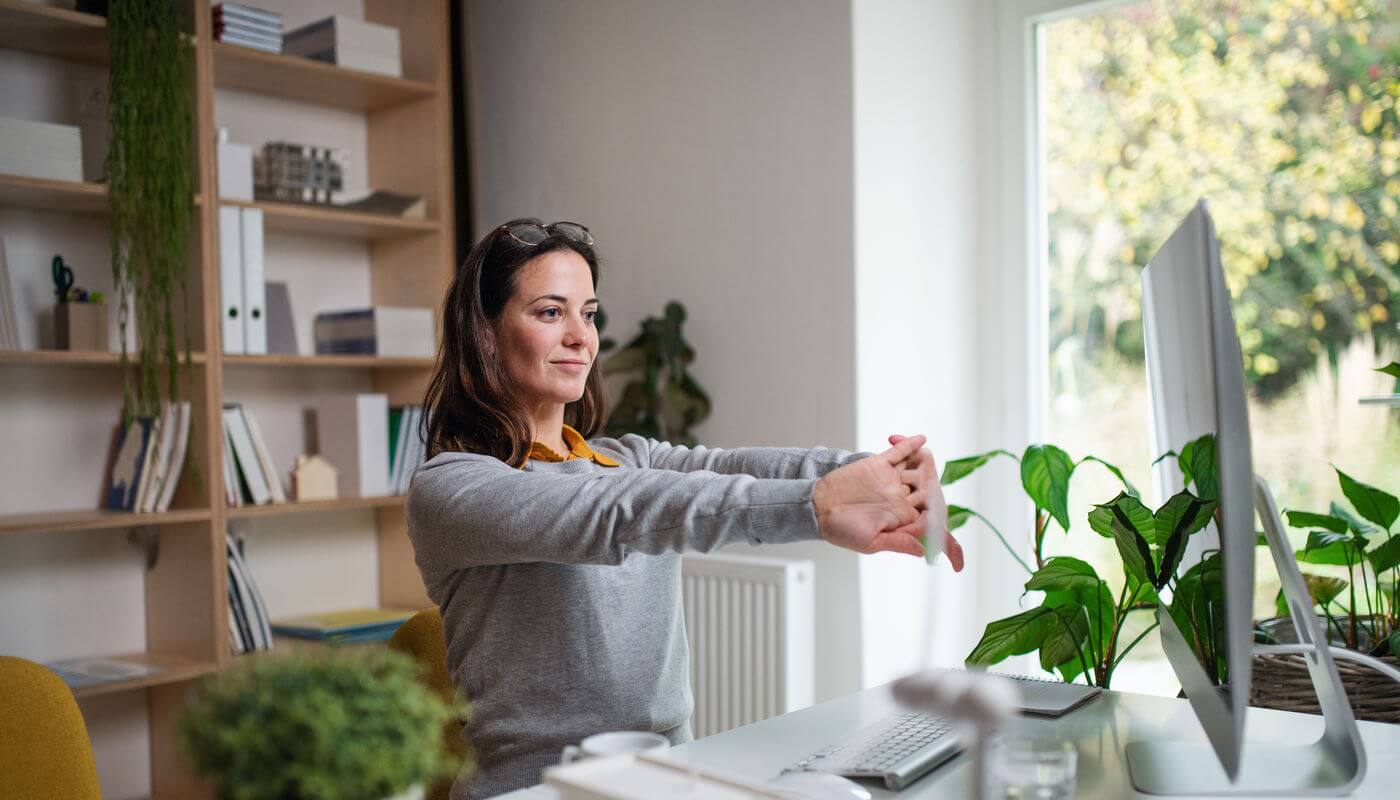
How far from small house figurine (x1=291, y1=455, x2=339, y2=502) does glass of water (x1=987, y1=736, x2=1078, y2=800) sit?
232 cm

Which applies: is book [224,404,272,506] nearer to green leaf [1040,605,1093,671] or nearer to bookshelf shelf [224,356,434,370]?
bookshelf shelf [224,356,434,370]

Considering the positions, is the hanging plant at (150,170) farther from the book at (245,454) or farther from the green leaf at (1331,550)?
the green leaf at (1331,550)

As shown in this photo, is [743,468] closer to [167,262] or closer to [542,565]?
[542,565]

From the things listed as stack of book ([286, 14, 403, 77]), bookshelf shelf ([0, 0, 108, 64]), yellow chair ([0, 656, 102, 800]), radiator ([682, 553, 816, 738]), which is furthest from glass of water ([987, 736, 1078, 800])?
stack of book ([286, 14, 403, 77])

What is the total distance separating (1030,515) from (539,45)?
1834 mm

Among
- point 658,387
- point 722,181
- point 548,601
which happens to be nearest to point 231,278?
point 658,387

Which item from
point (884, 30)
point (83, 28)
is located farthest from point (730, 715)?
point (83, 28)

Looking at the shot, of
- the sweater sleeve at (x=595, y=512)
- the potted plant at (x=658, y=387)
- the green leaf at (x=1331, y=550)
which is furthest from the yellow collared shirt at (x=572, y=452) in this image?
the potted plant at (x=658, y=387)

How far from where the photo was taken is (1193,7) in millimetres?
2541

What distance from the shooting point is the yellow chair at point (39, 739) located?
1439 mm

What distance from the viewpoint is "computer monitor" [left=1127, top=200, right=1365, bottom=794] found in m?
0.95

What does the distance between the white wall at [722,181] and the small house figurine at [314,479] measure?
32.1 inches

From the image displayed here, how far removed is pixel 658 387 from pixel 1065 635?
1441mm

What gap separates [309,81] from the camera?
9.86ft
